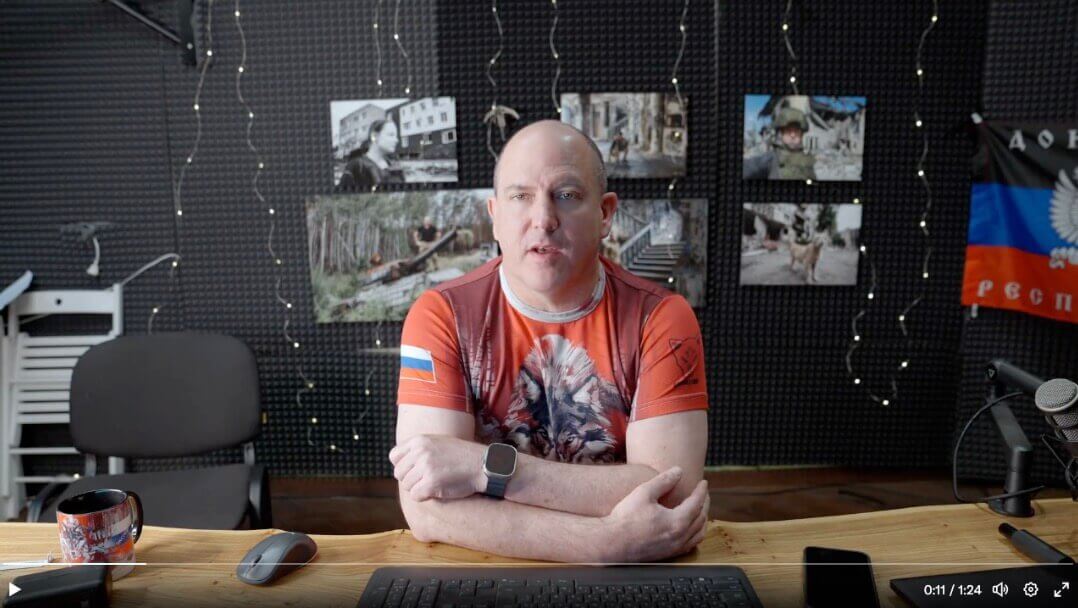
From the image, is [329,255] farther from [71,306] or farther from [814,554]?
[814,554]

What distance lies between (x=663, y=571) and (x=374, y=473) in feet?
8.59

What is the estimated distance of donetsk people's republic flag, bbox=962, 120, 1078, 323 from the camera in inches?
116

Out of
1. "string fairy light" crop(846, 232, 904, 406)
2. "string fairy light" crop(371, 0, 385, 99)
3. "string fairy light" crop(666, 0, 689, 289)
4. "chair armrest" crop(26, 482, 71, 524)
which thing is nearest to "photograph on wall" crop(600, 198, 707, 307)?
"string fairy light" crop(666, 0, 689, 289)

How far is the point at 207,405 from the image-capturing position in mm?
2289

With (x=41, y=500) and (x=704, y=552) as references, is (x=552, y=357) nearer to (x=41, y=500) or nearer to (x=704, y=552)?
(x=704, y=552)

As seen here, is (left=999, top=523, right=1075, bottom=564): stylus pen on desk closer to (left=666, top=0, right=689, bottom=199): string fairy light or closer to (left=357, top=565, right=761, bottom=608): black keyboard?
(left=357, top=565, right=761, bottom=608): black keyboard

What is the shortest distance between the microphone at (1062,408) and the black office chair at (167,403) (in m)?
2.17

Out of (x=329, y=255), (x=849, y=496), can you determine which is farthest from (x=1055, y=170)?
(x=329, y=255)

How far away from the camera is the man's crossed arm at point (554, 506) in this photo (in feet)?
3.57

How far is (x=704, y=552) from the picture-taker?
1.15 m

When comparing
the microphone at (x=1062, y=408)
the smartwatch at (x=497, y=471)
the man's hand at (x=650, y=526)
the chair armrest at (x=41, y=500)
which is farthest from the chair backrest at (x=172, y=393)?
the microphone at (x=1062, y=408)

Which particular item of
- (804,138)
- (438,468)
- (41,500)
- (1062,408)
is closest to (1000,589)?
(1062,408)

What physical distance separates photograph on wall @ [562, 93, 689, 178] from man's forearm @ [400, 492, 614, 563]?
7.60 ft

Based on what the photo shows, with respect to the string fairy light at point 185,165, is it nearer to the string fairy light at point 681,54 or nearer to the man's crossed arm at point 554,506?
the string fairy light at point 681,54
